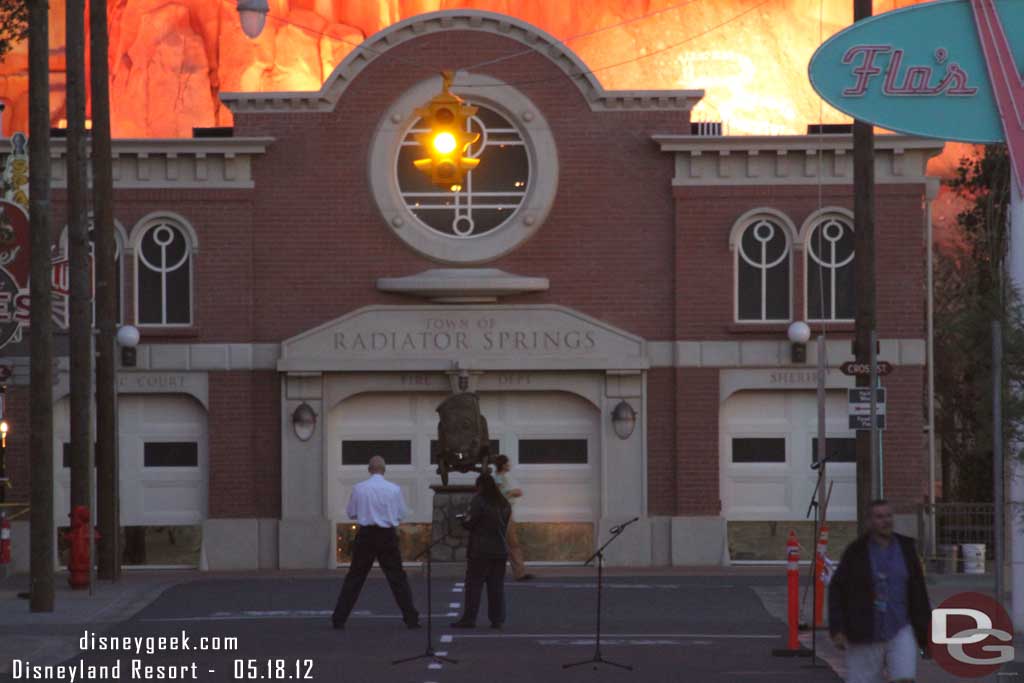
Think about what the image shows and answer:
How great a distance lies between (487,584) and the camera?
19.9 metres

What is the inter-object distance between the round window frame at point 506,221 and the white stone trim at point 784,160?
188 centimetres

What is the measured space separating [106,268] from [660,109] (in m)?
9.19

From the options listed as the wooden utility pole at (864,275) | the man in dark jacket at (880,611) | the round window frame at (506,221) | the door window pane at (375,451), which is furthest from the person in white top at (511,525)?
the man in dark jacket at (880,611)

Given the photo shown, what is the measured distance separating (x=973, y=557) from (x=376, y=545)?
1183 centimetres

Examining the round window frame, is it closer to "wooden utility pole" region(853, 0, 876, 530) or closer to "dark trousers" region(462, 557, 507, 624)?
"wooden utility pole" region(853, 0, 876, 530)

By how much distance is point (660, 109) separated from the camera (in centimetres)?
3075

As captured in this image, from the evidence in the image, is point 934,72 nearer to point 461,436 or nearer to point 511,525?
point 511,525

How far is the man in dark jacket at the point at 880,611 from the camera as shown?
1209 cm

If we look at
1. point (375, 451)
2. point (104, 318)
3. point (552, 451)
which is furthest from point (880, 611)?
point (375, 451)

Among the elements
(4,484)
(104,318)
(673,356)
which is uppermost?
(104,318)

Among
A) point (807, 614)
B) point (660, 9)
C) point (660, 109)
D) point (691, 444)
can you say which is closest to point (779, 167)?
point (660, 109)

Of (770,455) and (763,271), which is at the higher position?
(763,271)

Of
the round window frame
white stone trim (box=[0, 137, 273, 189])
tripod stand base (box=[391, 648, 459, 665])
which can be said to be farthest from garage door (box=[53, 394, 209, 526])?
tripod stand base (box=[391, 648, 459, 665])

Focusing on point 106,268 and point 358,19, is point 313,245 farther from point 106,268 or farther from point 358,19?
point 358,19
